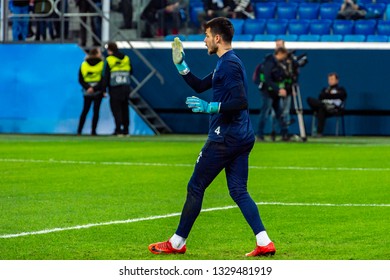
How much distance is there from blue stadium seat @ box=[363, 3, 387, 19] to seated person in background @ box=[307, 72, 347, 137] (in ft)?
8.60

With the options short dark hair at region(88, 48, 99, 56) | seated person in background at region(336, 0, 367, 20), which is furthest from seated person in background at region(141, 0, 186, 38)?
seated person in background at region(336, 0, 367, 20)

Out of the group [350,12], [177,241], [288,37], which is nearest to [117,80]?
[288,37]

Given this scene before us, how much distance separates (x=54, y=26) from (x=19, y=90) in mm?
2057

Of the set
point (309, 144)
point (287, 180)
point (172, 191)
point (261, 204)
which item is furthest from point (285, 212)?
point (309, 144)

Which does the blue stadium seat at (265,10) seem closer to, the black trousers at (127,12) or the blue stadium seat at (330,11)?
the blue stadium seat at (330,11)

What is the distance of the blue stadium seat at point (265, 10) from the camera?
3409cm

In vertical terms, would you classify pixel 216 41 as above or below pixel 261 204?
above

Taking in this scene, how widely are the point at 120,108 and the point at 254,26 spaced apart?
4.93m

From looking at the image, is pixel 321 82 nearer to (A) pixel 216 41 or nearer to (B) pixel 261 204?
(B) pixel 261 204

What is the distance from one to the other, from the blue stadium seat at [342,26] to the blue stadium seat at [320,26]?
0.16 meters

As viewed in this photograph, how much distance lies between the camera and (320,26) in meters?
33.0

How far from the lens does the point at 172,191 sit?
52.7 feet

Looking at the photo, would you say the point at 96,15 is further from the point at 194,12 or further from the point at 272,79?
the point at 272,79
